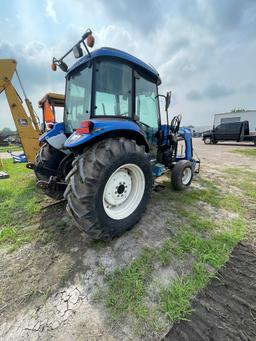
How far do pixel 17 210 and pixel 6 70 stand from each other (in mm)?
4423

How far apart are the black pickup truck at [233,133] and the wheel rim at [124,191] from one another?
15.9 meters

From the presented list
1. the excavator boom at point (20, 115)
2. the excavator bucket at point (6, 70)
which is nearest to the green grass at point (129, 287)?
the excavator boom at point (20, 115)

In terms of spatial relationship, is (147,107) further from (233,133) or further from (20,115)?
(233,133)

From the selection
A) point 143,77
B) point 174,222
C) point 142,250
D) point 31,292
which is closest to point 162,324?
point 142,250

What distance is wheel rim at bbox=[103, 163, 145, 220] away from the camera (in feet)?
8.05

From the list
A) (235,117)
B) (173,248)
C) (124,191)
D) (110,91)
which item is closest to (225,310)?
(173,248)

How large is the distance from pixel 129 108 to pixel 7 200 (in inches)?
118

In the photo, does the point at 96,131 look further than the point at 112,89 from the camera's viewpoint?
No

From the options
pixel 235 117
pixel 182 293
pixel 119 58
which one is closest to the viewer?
pixel 182 293

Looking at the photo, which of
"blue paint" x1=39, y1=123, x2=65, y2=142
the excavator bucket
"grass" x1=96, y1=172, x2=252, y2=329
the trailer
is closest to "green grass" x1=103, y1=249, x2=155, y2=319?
"grass" x1=96, y1=172, x2=252, y2=329

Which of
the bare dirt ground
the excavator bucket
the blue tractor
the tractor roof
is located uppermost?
the excavator bucket

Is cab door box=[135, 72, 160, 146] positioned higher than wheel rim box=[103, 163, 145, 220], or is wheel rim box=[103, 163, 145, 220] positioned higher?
cab door box=[135, 72, 160, 146]

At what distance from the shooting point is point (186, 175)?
436 cm

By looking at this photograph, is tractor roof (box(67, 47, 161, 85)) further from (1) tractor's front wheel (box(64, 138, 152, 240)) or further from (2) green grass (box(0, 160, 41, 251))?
(2) green grass (box(0, 160, 41, 251))
